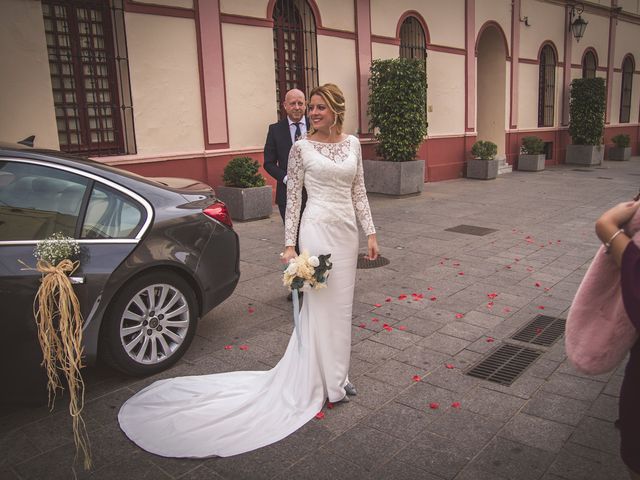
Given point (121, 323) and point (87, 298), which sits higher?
point (87, 298)

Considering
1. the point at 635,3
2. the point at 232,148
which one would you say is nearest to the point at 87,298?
the point at 232,148

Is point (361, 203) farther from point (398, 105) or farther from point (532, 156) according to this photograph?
point (532, 156)

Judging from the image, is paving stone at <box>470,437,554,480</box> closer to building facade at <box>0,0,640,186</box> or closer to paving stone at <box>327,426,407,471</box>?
paving stone at <box>327,426,407,471</box>

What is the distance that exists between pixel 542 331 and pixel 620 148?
20.0 meters

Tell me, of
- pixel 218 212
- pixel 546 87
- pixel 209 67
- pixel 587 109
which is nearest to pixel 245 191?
pixel 209 67

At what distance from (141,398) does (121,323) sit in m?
0.54

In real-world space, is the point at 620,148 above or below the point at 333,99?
below

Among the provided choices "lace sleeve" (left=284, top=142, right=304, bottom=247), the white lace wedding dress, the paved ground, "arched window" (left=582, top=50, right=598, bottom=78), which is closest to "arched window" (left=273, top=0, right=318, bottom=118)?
the paved ground

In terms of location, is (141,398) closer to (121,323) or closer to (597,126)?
(121,323)

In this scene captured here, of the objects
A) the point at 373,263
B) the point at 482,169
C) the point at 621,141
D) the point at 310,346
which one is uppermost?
the point at 621,141

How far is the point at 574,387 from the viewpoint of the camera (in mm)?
3873

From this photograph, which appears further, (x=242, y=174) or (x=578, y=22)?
(x=578, y=22)

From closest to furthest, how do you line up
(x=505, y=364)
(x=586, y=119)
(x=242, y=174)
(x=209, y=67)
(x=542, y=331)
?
(x=505, y=364)
(x=542, y=331)
(x=242, y=174)
(x=209, y=67)
(x=586, y=119)

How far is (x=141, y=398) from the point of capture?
12.2 ft
